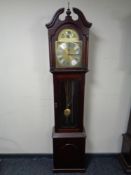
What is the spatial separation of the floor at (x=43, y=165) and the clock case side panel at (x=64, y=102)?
0.61 meters

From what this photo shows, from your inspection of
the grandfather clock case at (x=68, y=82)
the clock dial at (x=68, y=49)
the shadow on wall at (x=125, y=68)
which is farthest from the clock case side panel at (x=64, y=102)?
the shadow on wall at (x=125, y=68)

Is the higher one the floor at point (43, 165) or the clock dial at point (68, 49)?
the clock dial at point (68, 49)

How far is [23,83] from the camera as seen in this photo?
74.6 inches

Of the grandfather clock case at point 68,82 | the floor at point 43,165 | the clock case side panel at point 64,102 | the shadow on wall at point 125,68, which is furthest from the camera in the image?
the floor at point 43,165

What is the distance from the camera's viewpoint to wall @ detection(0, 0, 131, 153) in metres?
1.70

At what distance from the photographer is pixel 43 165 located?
81.5 inches

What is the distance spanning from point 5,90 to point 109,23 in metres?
1.43

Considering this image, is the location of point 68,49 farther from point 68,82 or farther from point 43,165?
point 43,165

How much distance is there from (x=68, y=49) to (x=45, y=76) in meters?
0.48

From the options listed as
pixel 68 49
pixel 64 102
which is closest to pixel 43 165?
pixel 64 102

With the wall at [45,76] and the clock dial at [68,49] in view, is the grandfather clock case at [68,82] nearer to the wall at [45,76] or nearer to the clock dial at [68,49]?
the clock dial at [68,49]

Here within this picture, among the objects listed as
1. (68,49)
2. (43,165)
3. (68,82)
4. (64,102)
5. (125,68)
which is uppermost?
(68,49)

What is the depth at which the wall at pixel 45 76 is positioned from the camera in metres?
1.70

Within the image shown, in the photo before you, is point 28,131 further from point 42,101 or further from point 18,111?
point 42,101
